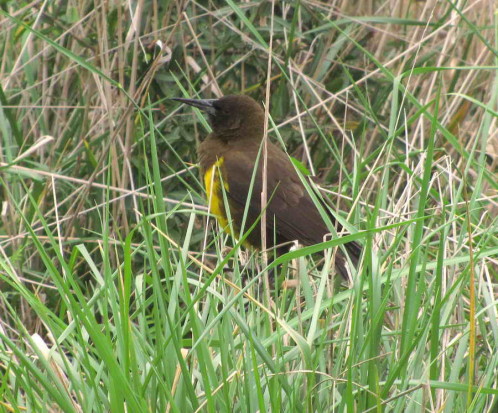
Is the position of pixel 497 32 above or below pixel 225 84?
above

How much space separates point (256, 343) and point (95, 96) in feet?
6.64

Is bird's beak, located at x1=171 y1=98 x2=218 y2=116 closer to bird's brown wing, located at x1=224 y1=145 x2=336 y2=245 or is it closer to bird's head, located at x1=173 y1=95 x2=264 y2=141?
bird's head, located at x1=173 y1=95 x2=264 y2=141

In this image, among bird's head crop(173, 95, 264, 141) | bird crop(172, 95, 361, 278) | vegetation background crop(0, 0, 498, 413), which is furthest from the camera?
bird's head crop(173, 95, 264, 141)

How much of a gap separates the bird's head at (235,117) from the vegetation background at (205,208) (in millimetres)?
104

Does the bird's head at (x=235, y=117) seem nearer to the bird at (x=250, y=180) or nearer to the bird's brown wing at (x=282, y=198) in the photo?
the bird at (x=250, y=180)

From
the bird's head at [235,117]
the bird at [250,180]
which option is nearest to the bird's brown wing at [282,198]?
the bird at [250,180]

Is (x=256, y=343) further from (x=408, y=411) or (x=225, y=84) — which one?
(x=225, y=84)

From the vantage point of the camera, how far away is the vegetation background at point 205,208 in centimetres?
188

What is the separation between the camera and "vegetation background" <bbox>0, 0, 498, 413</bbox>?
1884mm

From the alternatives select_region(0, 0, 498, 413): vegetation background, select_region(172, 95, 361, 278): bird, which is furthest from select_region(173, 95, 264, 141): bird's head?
select_region(0, 0, 498, 413): vegetation background

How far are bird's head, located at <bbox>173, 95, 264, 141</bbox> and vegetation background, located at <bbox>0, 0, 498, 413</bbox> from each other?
10cm

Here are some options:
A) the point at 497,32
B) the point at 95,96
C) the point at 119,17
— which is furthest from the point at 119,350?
the point at 95,96

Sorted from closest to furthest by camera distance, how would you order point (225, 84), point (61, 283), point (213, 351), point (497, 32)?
1. point (61, 283)
2. point (213, 351)
3. point (497, 32)
4. point (225, 84)

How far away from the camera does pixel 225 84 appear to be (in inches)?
150
